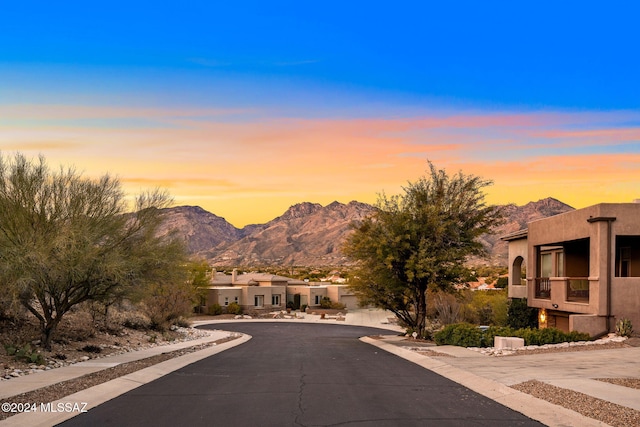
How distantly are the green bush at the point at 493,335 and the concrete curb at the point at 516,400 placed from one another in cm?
641

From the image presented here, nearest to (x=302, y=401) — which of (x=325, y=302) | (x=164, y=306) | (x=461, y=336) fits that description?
(x=461, y=336)

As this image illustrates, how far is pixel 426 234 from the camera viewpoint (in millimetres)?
35625

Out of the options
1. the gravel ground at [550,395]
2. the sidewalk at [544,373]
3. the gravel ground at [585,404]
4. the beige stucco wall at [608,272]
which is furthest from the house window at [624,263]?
the gravel ground at [585,404]

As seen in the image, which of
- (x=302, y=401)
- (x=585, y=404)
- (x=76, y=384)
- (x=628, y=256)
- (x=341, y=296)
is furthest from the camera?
(x=341, y=296)

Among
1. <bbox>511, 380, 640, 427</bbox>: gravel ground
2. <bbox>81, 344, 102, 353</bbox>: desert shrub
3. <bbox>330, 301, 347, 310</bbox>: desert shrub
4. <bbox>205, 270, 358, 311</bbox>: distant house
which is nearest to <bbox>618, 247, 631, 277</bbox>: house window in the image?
<bbox>511, 380, 640, 427</bbox>: gravel ground

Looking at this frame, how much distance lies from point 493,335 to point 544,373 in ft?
31.6

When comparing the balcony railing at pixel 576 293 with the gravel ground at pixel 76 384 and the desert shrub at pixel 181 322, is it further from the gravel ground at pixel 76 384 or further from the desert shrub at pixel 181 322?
the desert shrub at pixel 181 322

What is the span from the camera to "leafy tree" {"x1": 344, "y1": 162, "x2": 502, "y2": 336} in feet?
115

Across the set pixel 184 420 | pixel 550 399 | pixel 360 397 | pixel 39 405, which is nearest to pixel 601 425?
pixel 550 399

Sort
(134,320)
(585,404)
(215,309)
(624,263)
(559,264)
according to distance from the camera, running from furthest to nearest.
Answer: (215,309) → (134,320) → (559,264) → (624,263) → (585,404)

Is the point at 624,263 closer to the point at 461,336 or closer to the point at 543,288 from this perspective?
the point at 543,288

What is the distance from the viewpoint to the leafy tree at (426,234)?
3503 cm

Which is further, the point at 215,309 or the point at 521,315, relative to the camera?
the point at 215,309

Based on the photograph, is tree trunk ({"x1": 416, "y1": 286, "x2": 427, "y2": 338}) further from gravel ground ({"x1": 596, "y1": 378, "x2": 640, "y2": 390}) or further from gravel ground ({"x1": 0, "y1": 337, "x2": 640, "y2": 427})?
gravel ground ({"x1": 596, "y1": 378, "x2": 640, "y2": 390})
